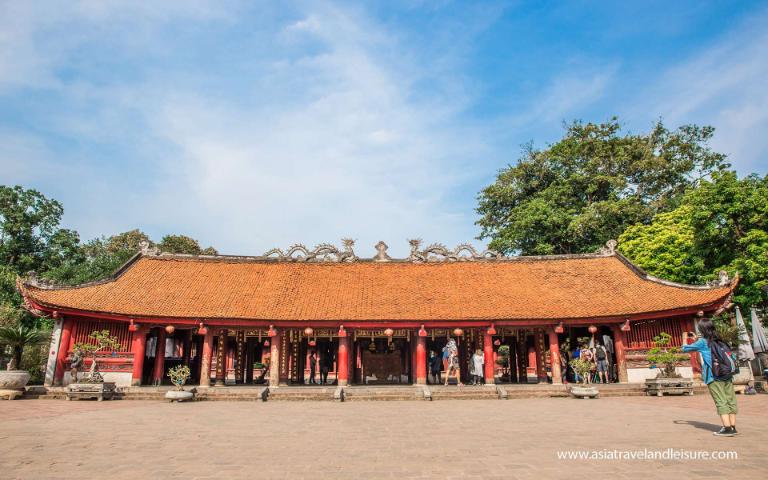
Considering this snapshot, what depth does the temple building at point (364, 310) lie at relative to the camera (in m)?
18.5

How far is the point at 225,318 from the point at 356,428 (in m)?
10.7

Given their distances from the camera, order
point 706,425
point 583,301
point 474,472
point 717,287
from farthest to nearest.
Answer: point 583,301, point 717,287, point 706,425, point 474,472

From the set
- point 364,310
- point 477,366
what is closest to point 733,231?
point 477,366

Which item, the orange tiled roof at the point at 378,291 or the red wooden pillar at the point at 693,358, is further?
the orange tiled roof at the point at 378,291

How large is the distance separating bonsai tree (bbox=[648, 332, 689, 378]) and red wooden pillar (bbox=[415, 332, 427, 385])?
838 cm

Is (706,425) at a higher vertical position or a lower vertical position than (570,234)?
lower

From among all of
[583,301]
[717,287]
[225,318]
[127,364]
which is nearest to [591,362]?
[583,301]

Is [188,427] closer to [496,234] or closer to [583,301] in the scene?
[583,301]

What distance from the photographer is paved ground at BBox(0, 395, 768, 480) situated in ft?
19.1

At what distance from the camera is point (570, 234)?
1403 inches

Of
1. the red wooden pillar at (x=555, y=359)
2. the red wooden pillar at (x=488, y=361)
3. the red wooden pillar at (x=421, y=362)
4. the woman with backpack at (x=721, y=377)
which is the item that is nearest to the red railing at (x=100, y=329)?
the red wooden pillar at (x=421, y=362)

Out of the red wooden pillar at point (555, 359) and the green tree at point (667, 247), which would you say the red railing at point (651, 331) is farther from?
the green tree at point (667, 247)

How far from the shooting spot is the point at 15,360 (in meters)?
17.5

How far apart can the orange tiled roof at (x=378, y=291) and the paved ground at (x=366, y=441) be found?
5.74 meters
